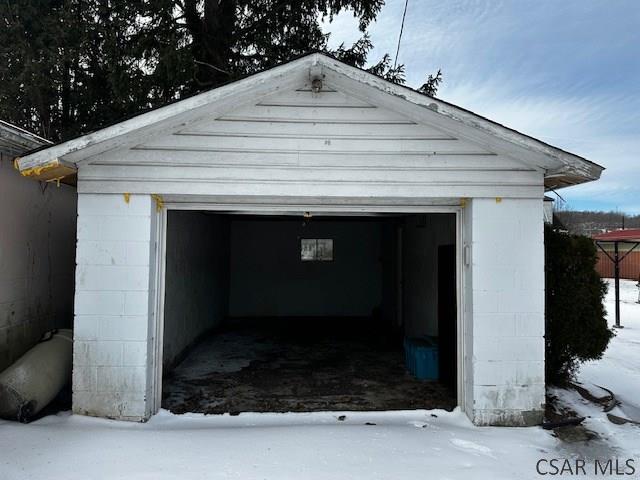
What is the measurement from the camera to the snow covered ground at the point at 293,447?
3.19 meters

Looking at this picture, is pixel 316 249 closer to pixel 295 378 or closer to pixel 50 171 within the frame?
pixel 295 378

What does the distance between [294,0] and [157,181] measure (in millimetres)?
7021

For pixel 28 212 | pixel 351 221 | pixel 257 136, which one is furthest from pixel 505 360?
pixel 351 221

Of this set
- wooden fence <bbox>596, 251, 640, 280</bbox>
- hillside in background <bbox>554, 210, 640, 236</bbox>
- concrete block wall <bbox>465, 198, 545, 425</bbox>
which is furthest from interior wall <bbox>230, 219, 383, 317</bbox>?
hillside in background <bbox>554, 210, 640, 236</bbox>

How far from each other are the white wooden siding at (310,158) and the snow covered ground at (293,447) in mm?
2162

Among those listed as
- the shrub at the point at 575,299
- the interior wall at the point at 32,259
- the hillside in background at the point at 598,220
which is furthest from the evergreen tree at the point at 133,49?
the hillside in background at the point at 598,220

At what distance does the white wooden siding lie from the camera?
13.8 ft

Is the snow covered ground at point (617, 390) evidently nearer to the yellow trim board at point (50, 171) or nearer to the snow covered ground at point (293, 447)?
the snow covered ground at point (293, 447)

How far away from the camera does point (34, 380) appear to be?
4059 millimetres

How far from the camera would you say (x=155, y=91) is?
8.78m

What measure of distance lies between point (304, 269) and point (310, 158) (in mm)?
7947

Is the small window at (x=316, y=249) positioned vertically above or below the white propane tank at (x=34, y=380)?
above

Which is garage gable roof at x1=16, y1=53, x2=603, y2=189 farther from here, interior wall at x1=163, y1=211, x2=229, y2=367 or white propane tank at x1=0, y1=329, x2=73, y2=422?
interior wall at x1=163, y1=211, x2=229, y2=367

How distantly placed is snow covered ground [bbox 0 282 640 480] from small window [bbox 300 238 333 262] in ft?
25.2
